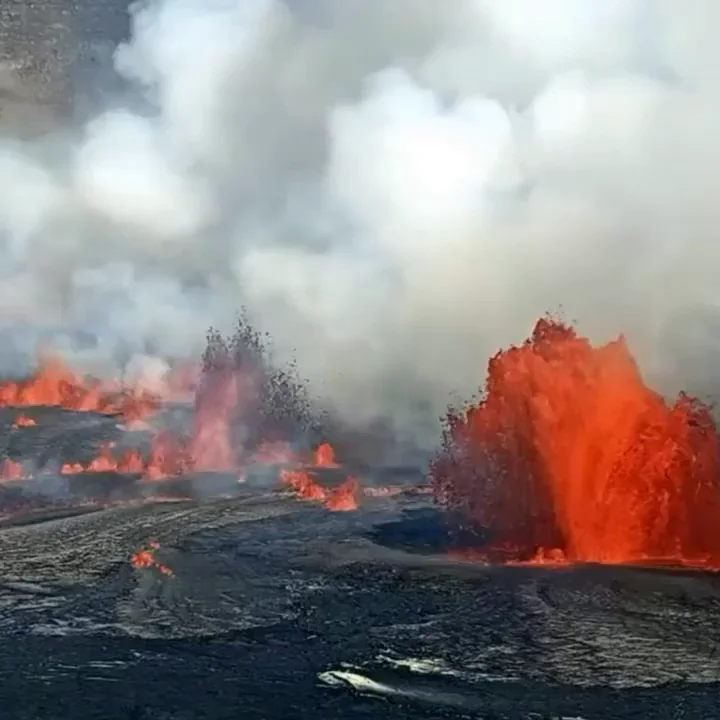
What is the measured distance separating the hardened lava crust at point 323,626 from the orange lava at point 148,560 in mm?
140

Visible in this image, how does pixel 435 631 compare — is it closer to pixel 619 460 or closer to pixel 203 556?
pixel 203 556

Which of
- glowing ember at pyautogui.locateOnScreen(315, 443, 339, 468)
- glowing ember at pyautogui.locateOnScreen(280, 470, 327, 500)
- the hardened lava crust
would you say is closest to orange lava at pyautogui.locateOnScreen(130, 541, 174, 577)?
the hardened lava crust

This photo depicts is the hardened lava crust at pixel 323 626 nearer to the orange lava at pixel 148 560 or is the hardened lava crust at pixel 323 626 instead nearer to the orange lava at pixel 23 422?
the orange lava at pixel 148 560

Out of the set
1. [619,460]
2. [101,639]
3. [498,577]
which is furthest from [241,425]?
[101,639]

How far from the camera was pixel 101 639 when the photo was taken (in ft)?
63.8

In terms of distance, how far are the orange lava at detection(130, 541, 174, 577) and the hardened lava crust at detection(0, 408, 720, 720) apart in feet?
0.46

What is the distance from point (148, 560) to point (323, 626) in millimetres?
6483

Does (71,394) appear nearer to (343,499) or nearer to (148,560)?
(343,499)

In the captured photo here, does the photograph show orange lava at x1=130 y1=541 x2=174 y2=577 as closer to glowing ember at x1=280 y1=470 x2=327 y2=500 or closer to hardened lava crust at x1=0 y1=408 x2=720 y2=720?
hardened lava crust at x1=0 y1=408 x2=720 y2=720

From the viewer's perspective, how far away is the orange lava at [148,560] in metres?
24.2

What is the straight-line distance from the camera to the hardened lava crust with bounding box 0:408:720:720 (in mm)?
16531

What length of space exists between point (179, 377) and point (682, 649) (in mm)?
52468

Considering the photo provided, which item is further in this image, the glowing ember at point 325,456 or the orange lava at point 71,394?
the orange lava at point 71,394

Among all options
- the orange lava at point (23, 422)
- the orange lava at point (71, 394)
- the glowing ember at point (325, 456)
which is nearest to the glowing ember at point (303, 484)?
the glowing ember at point (325, 456)
